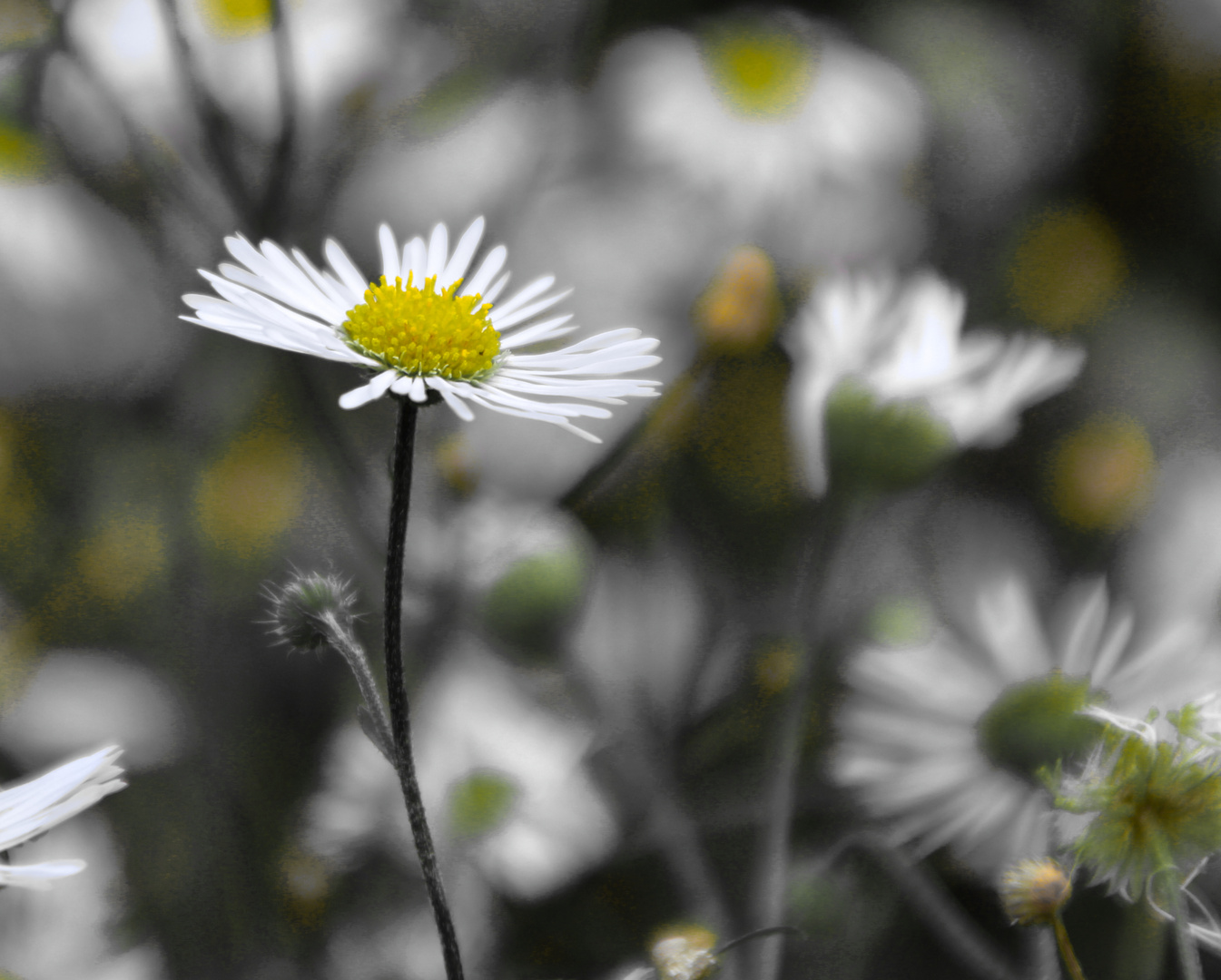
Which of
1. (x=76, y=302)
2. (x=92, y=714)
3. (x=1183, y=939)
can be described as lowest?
(x=1183, y=939)

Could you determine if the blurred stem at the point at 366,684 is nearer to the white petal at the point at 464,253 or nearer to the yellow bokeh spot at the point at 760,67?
the white petal at the point at 464,253

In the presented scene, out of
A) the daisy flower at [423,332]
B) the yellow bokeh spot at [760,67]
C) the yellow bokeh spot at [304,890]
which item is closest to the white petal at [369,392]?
the daisy flower at [423,332]

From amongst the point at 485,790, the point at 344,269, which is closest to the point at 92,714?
the point at 485,790

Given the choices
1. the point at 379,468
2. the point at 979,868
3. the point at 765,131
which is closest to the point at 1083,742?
the point at 979,868

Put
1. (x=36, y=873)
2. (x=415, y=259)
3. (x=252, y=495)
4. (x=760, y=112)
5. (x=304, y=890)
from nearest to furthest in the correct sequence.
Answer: (x=36, y=873)
(x=415, y=259)
(x=304, y=890)
(x=252, y=495)
(x=760, y=112)

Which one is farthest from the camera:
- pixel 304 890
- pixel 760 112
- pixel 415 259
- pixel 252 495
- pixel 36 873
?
pixel 760 112

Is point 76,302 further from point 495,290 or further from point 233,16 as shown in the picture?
point 495,290

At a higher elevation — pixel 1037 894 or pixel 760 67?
pixel 760 67
